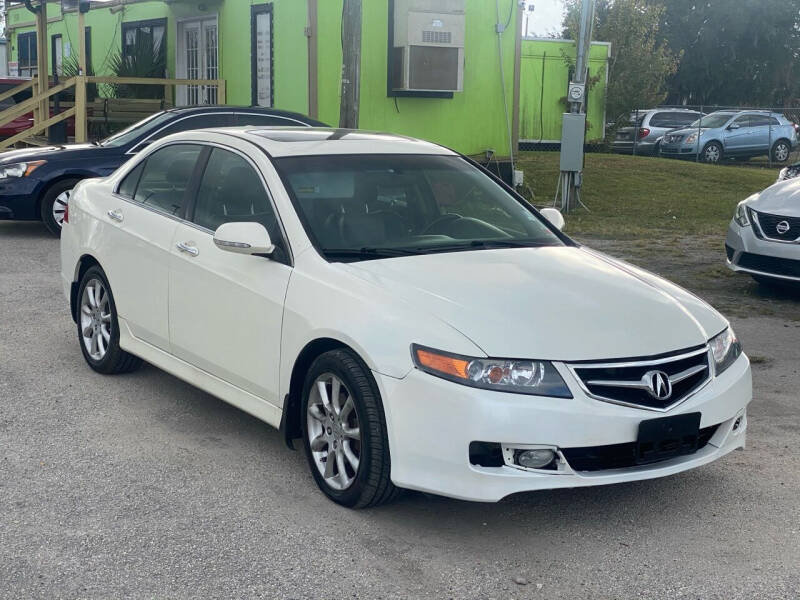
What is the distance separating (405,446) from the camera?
4207 millimetres

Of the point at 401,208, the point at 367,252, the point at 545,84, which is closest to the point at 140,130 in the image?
the point at 401,208

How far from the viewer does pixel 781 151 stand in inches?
1126

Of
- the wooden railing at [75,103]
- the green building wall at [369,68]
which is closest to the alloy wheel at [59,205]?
the wooden railing at [75,103]

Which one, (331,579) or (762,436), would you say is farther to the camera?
(762,436)

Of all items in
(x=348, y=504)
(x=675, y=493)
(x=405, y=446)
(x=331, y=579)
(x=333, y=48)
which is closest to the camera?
(x=331, y=579)

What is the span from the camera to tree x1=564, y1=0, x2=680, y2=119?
98.6 feet

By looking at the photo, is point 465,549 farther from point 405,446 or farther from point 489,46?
point 489,46

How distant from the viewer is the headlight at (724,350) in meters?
4.64

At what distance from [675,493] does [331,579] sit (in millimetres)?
1769

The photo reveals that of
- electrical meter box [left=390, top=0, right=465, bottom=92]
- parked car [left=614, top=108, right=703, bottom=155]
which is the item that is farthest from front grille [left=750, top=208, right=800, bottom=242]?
parked car [left=614, top=108, right=703, bottom=155]

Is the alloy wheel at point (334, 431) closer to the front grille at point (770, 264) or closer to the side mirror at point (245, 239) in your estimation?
the side mirror at point (245, 239)

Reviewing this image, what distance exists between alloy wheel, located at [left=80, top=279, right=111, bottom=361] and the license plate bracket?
3.55m

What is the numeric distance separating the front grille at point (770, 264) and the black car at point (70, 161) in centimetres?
524

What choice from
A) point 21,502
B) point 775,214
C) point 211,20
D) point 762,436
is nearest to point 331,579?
point 21,502
